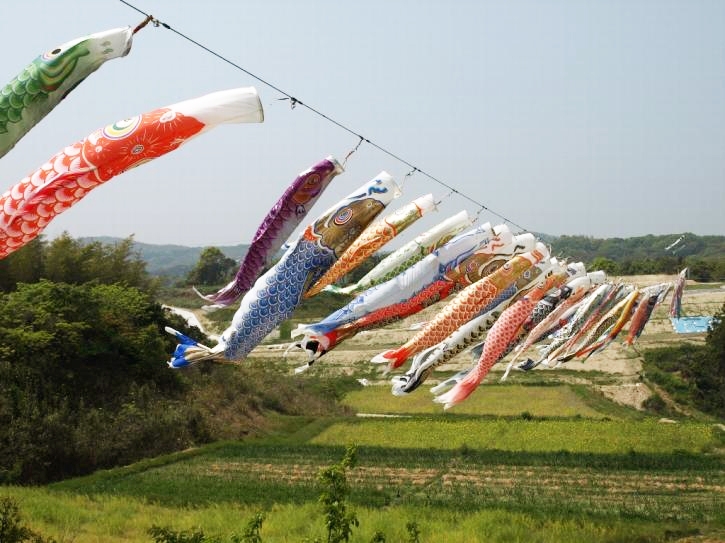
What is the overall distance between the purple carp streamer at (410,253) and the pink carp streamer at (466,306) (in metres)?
0.58

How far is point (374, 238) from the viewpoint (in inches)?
285

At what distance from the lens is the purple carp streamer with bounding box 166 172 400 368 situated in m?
6.02

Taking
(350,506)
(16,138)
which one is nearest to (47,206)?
(16,138)

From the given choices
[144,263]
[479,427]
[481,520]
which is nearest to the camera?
[481,520]

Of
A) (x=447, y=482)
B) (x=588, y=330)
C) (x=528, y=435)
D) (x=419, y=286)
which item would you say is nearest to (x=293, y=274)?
(x=419, y=286)

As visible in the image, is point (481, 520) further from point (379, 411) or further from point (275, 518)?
point (379, 411)

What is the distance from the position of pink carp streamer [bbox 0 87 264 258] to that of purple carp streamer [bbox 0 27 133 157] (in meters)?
0.28

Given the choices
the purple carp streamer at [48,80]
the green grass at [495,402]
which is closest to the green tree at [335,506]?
the purple carp streamer at [48,80]

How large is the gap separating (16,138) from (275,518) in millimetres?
6738

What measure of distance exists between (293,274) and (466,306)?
6.77 feet

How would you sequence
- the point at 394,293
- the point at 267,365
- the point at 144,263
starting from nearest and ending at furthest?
the point at 394,293
the point at 144,263
the point at 267,365

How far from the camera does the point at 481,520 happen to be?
29.9 feet

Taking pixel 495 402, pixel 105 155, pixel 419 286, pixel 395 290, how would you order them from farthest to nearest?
pixel 495 402
pixel 419 286
pixel 395 290
pixel 105 155

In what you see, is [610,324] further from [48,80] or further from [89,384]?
[89,384]
